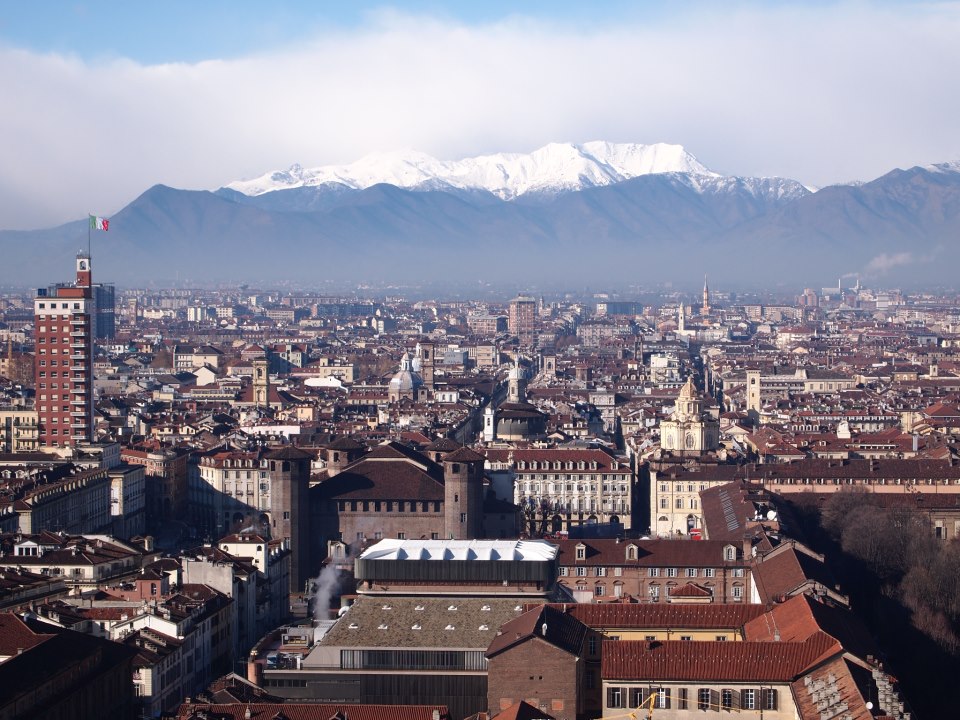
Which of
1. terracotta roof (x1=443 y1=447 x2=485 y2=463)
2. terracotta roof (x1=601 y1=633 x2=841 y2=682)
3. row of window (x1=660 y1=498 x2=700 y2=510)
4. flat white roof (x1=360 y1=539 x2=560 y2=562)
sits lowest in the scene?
row of window (x1=660 y1=498 x2=700 y2=510)

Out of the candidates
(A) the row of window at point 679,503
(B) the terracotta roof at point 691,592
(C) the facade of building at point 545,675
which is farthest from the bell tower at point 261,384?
(C) the facade of building at point 545,675

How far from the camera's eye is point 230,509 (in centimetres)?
7462

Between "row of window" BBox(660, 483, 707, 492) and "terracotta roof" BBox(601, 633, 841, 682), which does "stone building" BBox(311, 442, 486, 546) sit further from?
"terracotta roof" BBox(601, 633, 841, 682)

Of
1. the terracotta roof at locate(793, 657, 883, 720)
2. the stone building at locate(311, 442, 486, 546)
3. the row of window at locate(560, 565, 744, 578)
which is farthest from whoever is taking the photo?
the stone building at locate(311, 442, 486, 546)

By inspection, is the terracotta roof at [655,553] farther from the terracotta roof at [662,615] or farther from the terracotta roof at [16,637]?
the terracotta roof at [16,637]

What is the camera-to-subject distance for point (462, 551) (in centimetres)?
4716

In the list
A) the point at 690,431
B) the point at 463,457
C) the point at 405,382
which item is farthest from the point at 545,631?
the point at 405,382

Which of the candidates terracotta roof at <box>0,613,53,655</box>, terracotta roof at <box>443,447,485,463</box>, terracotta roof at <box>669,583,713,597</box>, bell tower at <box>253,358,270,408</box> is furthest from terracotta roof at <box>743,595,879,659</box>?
bell tower at <box>253,358,270,408</box>

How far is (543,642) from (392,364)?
129m

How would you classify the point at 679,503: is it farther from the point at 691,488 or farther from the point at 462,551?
Answer: the point at 462,551

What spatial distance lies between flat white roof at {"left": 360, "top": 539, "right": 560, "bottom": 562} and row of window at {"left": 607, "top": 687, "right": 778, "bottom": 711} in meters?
11.8

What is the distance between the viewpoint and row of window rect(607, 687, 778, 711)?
34.3 metres

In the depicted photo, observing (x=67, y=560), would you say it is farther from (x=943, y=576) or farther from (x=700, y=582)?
(x=943, y=576)

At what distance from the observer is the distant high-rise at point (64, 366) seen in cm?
8012
